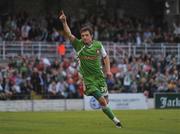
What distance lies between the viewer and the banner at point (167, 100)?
1399 inches

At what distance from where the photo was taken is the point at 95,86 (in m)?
17.4

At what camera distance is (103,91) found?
17.6 m

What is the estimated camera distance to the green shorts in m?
17.3

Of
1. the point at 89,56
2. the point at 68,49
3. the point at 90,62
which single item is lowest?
the point at 68,49

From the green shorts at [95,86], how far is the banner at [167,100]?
59.3 ft

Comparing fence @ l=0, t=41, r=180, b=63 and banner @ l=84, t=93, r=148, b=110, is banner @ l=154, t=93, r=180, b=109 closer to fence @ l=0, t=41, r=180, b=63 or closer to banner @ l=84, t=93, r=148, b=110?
banner @ l=84, t=93, r=148, b=110

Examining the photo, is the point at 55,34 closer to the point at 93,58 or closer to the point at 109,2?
the point at 109,2

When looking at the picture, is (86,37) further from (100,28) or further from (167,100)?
(100,28)

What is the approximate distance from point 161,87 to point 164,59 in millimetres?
2716

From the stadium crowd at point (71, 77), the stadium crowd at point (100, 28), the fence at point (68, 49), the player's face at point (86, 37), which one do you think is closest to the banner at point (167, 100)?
the stadium crowd at point (71, 77)

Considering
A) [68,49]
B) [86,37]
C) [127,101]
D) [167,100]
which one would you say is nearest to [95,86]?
[86,37]

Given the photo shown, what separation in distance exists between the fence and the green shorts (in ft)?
60.7

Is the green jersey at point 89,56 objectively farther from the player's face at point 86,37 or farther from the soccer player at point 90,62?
the player's face at point 86,37

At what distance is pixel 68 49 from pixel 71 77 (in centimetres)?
349
